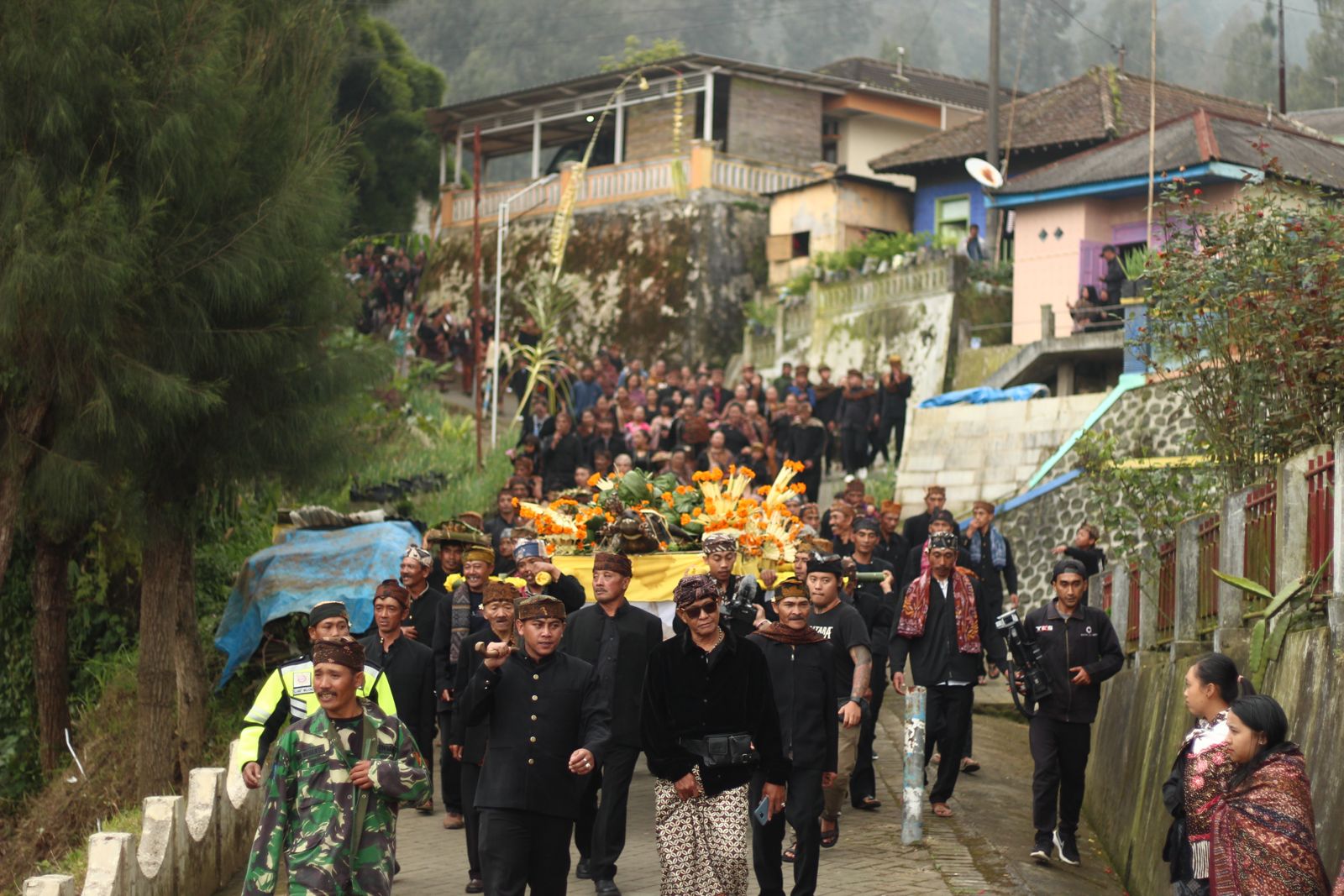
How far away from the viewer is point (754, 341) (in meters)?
38.7

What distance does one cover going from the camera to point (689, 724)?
328 inches

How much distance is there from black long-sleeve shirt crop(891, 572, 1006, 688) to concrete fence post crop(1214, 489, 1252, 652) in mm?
1739

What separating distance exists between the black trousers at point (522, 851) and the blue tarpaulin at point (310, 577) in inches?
339

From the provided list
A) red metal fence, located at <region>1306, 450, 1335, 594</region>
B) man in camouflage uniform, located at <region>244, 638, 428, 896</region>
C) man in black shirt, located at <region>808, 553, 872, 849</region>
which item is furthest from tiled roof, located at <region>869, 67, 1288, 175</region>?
man in camouflage uniform, located at <region>244, 638, 428, 896</region>

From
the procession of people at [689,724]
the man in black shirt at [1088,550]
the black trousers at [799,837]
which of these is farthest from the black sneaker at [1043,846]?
the man in black shirt at [1088,550]

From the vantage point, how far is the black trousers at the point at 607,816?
1007 cm

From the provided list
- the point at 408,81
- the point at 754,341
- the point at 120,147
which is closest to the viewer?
the point at 120,147

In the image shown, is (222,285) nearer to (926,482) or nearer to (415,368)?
(926,482)

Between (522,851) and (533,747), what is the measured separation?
1.56 ft

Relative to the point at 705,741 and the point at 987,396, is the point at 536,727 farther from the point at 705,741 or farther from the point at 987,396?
the point at 987,396

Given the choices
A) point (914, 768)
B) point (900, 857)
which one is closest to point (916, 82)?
point (914, 768)

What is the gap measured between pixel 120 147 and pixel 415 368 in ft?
60.5

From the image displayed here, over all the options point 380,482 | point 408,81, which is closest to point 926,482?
point 380,482

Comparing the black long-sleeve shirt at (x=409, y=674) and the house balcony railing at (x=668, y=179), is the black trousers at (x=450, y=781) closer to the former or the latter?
the black long-sleeve shirt at (x=409, y=674)
